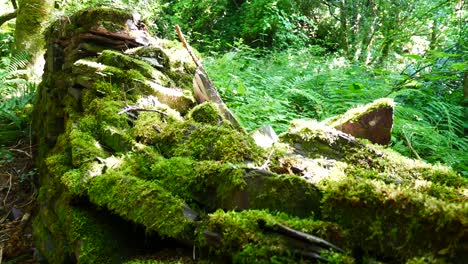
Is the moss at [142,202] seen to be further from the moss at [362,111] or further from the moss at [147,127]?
the moss at [362,111]

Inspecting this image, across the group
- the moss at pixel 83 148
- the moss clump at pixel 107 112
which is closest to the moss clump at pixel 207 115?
the moss clump at pixel 107 112

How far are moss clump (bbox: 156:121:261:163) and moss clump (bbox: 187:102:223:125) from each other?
114 millimetres

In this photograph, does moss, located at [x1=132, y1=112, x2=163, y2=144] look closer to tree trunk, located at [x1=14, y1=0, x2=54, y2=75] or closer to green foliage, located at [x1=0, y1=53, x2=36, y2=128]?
green foliage, located at [x1=0, y1=53, x2=36, y2=128]

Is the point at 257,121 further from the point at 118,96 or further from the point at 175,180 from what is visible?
the point at 175,180

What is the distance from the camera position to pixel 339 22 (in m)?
11.3

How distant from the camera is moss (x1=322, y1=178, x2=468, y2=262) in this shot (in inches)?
65.2

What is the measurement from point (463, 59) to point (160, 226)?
6666 millimetres

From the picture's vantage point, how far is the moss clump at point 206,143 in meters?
2.70

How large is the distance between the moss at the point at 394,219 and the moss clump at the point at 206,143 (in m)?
0.85

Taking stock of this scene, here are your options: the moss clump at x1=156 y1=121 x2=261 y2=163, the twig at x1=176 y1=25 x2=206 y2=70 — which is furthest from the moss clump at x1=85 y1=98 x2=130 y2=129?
the twig at x1=176 y1=25 x2=206 y2=70

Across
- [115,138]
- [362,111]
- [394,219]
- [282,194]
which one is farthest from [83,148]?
[362,111]

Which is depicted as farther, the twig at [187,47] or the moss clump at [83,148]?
the twig at [187,47]

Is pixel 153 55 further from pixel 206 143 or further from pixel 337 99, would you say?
pixel 337 99

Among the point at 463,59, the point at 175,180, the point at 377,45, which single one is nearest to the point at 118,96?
the point at 175,180
